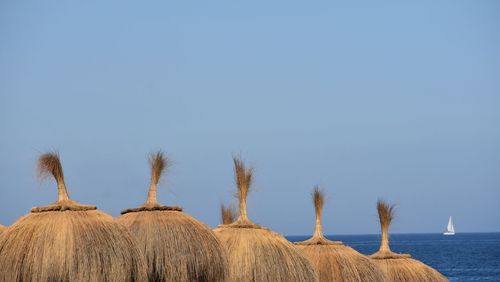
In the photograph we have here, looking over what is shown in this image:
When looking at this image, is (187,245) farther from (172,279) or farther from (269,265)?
(269,265)

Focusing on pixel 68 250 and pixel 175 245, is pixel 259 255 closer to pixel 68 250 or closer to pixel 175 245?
pixel 175 245

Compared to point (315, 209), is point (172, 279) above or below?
below

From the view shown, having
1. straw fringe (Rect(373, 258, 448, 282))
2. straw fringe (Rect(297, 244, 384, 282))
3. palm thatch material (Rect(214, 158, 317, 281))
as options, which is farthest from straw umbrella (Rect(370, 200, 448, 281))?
palm thatch material (Rect(214, 158, 317, 281))

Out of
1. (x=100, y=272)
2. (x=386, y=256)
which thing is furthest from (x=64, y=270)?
(x=386, y=256)

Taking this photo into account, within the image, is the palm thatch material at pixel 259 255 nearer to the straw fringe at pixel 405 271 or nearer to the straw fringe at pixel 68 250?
the straw fringe at pixel 68 250

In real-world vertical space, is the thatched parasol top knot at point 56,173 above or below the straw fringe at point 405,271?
above

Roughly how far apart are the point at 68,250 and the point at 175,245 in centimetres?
253

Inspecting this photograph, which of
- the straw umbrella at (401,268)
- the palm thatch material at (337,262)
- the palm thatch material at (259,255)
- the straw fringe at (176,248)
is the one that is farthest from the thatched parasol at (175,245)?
the straw umbrella at (401,268)

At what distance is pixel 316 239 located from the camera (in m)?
23.0

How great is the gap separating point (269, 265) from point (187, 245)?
2116 millimetres

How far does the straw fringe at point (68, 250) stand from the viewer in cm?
1599

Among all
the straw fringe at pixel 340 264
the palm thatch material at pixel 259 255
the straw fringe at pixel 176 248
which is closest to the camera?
the straw fringe at pixel 176 248

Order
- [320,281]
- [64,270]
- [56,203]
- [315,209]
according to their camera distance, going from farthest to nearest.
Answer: [315,209]
[320,281]
[56,203]
[64,270]

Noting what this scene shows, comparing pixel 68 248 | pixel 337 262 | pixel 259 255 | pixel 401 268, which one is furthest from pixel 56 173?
pixel 401 268
